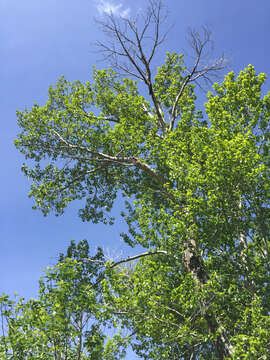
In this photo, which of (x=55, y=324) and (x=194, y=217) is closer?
(x=55, y=324)

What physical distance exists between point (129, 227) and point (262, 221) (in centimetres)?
605

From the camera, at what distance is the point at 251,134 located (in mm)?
9766

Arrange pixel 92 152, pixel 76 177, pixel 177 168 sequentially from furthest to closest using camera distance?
pixel 76 177
pixel 92 152
pixel 177 168

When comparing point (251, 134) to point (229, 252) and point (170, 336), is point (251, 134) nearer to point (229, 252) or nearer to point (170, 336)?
point (229, 252)

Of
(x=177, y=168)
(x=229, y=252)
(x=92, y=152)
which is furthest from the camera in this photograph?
(x=92, y=152)

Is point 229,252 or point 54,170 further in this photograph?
point 54,170

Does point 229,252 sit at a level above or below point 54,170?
below

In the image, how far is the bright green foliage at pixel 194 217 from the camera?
8148 millimetres

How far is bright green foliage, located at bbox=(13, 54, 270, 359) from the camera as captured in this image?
26.7 ft

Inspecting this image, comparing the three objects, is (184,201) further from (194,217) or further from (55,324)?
(55,324)

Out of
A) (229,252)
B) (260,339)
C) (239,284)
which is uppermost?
(229,252)

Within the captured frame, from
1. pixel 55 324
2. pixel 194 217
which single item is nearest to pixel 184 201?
pixel 194 217

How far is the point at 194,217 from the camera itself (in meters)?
9.09

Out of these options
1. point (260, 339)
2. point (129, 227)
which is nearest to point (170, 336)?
point (260, 339)
